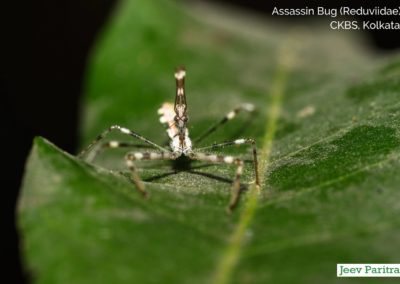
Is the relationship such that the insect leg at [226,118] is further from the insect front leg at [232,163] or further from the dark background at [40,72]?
the dark background at [40,72]

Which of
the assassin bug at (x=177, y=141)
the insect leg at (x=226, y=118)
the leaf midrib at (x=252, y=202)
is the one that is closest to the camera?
the leaf midrib at (x=252, y=202)

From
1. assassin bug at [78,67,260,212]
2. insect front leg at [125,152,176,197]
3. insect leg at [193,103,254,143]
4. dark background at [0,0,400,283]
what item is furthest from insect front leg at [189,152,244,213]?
dark background at [0,0,400,283]

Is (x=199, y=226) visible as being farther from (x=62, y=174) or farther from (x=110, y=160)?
(x=110, y=160)

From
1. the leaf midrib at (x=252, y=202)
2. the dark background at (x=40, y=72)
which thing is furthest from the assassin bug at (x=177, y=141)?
the dark background at (x=40, y=72)

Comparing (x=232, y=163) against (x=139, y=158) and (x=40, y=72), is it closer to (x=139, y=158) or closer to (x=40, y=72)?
(x=139, y=158)

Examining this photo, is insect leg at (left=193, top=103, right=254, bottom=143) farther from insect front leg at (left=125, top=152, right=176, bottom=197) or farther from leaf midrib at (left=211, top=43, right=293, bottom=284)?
insect front leg at (left=125, top=152, right=176, bottom=197)

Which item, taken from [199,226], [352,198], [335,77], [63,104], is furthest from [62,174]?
[63,104]

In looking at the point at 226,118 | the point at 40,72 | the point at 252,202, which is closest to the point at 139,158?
the point at 252,202
